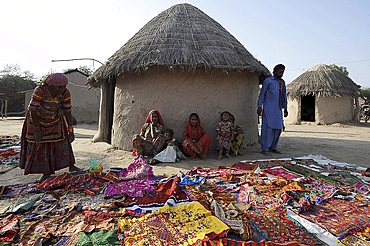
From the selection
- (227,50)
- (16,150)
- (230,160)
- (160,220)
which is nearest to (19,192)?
(160,220)

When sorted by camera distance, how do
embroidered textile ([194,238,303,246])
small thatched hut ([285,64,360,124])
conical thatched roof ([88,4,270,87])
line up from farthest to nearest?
small thatched hut ([285,64,360,124]), conical thatched roof ([88,4,270,87]), embroidered textile ([194,238,303,246])

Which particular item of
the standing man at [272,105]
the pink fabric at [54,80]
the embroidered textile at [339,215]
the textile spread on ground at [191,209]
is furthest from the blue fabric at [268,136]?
the pink fabric at [54,80]

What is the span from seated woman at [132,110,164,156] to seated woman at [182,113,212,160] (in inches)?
21.5

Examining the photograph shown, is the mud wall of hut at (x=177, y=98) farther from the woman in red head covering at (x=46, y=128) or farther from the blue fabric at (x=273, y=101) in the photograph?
the woman in red head covering at (x=46, y=128)

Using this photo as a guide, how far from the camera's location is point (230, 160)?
15.9 ft

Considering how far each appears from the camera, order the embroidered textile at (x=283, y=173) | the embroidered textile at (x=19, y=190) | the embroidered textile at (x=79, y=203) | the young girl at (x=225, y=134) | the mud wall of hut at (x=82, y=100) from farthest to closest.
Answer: the mud wall of hut at (x=82, y=100), the young girl at (x=225, y=134), the embroidered textile at (x=283, y=173), the embroidered textile at (x=19, y=190), the embroidered textile at (x=79, y=203)

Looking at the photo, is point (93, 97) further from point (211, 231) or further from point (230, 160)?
point (211, 231)

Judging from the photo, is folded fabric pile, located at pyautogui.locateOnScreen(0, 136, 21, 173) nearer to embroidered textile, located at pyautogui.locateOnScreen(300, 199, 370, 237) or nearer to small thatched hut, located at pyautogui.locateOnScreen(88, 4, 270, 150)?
small thatched hut, located at pyautogui.locateOnScreen(88, 4, 270, 150)

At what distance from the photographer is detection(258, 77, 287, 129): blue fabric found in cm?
544

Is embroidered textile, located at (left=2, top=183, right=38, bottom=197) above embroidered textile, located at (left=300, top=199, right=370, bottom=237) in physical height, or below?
below

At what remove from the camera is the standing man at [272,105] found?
543cm

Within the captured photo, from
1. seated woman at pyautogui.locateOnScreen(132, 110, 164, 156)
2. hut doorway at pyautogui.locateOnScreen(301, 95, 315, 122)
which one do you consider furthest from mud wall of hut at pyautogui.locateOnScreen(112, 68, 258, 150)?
hut doorway at pyautogui.locateOnScreen(301, 95, 315, 122)

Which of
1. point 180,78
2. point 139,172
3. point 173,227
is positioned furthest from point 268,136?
point 173,227

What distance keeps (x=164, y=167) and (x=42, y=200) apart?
A: 2.07m
